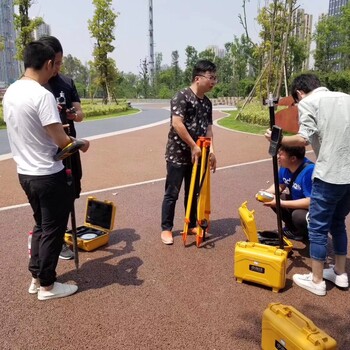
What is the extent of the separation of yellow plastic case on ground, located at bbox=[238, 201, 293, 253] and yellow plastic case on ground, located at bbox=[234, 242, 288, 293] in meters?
0.18

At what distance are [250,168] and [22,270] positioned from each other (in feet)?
17.8

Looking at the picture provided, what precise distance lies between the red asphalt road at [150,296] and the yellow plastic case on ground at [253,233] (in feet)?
0.73

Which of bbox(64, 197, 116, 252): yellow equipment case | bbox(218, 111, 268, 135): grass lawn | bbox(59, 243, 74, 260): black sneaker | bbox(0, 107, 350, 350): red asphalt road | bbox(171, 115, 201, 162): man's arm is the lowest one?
bbox(218, 111, 268, 135): grass lawn

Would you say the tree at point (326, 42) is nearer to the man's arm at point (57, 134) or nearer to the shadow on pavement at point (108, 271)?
the shadow on pavement at point (108, 271)

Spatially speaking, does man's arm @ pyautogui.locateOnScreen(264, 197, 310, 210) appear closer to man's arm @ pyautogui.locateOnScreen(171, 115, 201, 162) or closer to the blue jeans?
the blue jeans

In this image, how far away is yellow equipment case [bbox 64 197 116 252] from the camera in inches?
154

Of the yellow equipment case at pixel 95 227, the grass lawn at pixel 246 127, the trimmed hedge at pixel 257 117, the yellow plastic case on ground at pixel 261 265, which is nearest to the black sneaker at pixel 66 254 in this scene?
the yellow equipment case at pixel 95 227

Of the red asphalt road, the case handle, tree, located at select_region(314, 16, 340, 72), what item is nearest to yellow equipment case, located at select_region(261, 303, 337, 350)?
the case handle

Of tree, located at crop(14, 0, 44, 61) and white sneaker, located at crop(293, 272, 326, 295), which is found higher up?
tree, located at crop(14, 0, 44, 61)

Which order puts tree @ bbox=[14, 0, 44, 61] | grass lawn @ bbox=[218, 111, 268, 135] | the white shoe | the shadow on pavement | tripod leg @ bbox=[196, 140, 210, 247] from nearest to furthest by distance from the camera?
the white shoe
the shadow on pavement
tripod leg @ bbox=[196, 140, 210, 247]
grass lawn @ bbox=[218, 111, 268, 135]
tree @ bbox=[14, 0, 44, 61]

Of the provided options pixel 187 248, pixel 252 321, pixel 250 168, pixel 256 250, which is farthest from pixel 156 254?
pixel 250 168

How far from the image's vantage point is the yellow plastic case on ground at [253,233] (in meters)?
3.42

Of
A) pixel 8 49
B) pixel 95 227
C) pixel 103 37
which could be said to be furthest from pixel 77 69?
pixel 95 227

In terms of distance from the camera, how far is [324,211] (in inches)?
112
